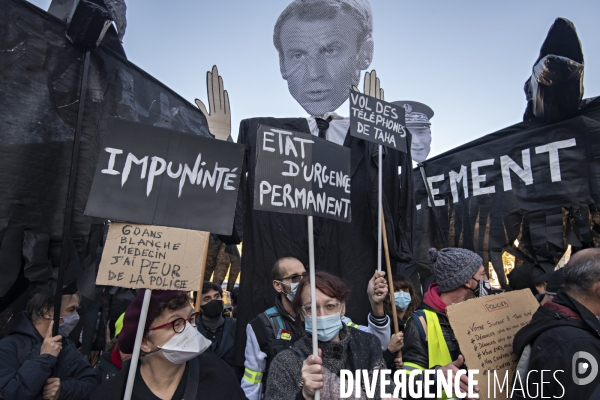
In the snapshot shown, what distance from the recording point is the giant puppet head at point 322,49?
15.3 ft

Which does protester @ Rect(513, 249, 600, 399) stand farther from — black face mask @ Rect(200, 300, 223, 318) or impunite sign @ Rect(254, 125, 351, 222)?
black face mask @ Rect(200, 300, 223, 318)

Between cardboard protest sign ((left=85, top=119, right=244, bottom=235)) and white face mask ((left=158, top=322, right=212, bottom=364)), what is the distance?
54 cm

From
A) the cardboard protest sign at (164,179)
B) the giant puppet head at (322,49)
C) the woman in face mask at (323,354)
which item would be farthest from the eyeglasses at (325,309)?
the giant puppet head at (322,49)

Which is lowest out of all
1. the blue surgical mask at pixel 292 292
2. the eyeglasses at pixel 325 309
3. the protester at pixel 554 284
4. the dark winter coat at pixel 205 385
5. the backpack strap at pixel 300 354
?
the dark winter coat at pixel 205 385

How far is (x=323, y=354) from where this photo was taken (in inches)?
84.7

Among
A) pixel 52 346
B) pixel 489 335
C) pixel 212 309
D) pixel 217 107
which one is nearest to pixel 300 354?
pixel 489 335

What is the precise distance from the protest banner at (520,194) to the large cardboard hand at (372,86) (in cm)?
197

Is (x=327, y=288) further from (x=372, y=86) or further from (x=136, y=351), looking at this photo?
(x=372, y=86)

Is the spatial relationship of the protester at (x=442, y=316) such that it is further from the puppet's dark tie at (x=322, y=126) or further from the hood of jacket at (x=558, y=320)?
the puppet's dark tie at (x=322, y=126)

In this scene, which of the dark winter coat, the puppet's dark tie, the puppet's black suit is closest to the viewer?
the dark winter coat

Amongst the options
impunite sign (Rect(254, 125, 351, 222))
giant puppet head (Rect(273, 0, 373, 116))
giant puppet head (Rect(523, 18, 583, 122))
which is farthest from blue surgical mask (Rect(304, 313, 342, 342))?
giant puppet head (Rect(523, 18, 583, 122))

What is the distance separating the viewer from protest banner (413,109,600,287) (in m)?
4.41

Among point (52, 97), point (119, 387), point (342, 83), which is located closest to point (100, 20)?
point (52, 97)

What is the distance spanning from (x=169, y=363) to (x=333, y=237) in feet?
7.42
